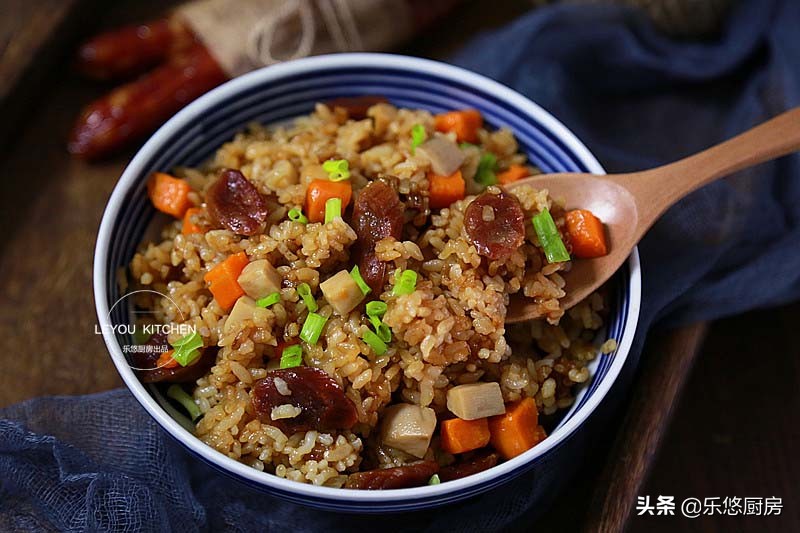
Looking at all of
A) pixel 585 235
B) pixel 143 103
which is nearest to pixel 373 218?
pixel 585 235

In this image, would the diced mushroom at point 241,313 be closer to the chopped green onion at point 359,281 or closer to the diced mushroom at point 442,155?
A: the chopped green onion at point 359,281

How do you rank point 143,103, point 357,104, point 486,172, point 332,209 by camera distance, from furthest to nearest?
point 143,103 → point 357,104 → point 486,172 → point 332,209

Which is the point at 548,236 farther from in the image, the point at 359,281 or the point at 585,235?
the point at 359,281

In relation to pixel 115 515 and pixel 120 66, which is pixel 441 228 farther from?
pixel 120 66

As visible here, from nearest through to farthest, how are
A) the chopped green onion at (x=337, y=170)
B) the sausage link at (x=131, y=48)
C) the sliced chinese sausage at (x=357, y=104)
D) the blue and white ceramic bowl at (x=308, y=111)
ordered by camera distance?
the blue and white ceramic bowl at (x=308, y=111) → the chopped green onion at (x=337, y=170) → the sliced chinese sausage at (x=357, y=104) → the sausage link at (x=131, y=48)

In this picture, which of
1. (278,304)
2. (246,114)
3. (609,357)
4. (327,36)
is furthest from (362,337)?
(327,36)

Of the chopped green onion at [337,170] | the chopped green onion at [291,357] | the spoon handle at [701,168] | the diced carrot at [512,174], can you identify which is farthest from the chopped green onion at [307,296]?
the spoon handle at [701,168]

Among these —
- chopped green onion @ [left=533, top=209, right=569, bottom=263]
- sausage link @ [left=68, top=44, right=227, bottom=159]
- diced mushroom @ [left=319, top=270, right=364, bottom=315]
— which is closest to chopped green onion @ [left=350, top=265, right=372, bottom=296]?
diced mushroom @ [left=319, top=270, right=364, bottom=315]
